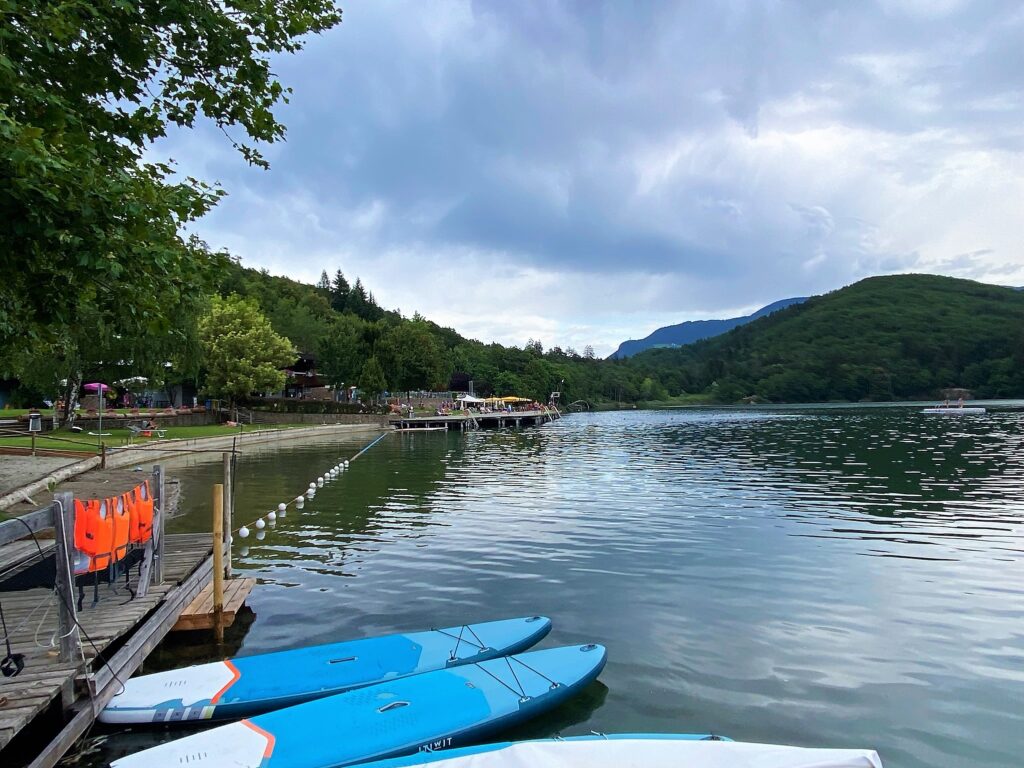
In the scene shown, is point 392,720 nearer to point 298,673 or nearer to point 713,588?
point 298,673

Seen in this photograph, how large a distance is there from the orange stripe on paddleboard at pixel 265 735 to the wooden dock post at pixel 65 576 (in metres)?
1.70

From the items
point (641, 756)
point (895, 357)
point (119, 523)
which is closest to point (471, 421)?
point (119, 523)

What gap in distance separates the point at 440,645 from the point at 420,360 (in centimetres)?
7086

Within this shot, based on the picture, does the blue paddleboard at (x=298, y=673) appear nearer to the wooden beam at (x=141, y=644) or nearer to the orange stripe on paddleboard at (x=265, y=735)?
the wooden beam at (x=141, y=644)

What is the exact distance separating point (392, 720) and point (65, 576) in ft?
10.3

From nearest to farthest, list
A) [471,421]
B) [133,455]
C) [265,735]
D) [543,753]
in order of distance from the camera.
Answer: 1. [543,753]
2. [265,735]
3. [133,455]
4. [471,421]

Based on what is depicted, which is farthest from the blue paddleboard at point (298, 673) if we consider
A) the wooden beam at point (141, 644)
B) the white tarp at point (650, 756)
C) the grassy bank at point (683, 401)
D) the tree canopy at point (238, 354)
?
the grassy bank at point (683, 401)

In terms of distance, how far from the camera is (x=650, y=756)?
4.68 meters

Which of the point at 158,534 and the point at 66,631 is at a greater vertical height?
the point at 158,534

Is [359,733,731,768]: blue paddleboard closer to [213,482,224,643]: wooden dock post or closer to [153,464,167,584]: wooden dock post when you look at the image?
[213,482,224,643]: wooden dock post

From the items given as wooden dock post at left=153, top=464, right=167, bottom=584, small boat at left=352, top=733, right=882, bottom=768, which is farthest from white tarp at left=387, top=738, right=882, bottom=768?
wooden dock post at left=153, top=464, right=167, bottom=584

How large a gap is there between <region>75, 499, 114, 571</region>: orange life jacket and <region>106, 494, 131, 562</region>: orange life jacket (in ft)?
0.18

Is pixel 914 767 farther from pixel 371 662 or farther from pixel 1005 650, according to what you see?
pixel 371 662

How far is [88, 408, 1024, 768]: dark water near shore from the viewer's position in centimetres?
677
